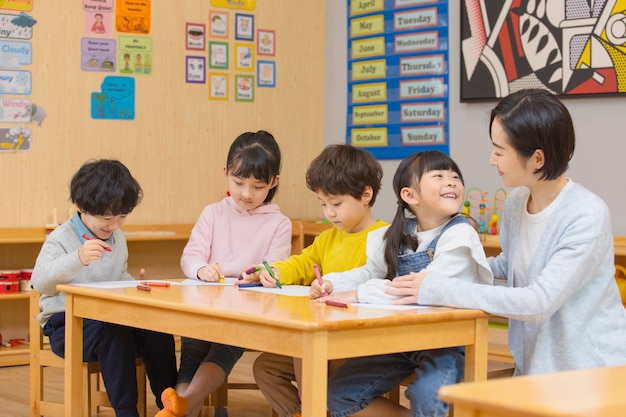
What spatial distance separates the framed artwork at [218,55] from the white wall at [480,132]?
26.5 inches

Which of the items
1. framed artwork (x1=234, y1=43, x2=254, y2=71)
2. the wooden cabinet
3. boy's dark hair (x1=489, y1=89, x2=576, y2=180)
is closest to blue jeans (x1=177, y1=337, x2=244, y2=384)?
boy's dark hair (x1=489, y1=89, x2=576, y2=180)

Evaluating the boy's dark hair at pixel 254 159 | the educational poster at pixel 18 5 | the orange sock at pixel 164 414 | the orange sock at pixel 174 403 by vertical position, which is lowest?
the orange sock at pixel 164 414

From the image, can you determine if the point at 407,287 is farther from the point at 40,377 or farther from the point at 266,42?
the point at 266,42

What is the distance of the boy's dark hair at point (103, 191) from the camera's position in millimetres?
2977

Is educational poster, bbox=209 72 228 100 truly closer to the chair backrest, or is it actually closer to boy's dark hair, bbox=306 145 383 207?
the chair backrest

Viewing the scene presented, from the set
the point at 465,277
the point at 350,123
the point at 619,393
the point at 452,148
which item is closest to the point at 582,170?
the point at 452,148

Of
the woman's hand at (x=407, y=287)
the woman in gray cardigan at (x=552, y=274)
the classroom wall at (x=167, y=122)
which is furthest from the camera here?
the classroom wall at (x=167, y=122)

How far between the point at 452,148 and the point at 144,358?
245cm

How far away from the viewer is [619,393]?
53.6 inches

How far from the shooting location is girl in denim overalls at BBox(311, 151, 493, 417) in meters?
2.25

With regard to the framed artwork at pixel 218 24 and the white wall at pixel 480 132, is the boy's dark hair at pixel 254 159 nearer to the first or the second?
the white wall at pixel 480 132

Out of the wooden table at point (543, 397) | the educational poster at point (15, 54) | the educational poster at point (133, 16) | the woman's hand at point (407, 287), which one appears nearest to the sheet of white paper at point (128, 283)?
the woman's hand at point (407, 287)

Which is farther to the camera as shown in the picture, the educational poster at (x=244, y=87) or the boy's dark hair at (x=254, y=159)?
the educational poster at (x=244, y=87)

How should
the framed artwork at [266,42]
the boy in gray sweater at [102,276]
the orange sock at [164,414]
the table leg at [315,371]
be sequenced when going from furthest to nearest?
the framed artwork at [266,42]
the boy in gray sweater at [102,276]
the orange sock at [164,414]
the table leg at [315,371]
